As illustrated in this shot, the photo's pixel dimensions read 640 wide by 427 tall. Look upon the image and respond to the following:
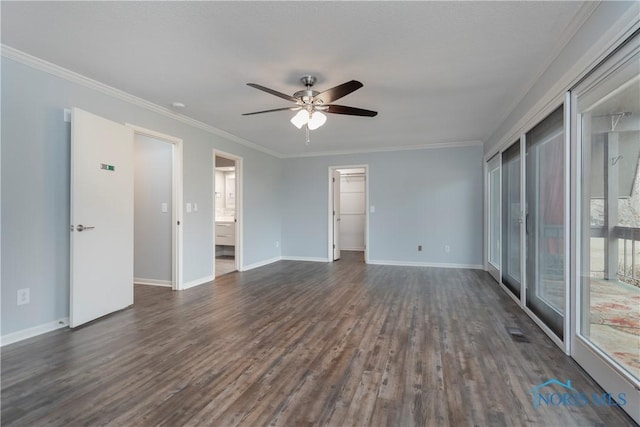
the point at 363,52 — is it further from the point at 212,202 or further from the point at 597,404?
the point at 212,202

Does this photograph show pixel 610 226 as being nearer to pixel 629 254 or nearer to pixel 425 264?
pixel 629 254

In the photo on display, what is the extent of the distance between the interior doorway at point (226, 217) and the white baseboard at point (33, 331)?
2734mm

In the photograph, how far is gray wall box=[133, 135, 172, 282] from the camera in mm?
4406

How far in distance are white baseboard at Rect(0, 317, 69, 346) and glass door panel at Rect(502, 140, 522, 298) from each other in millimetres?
4890

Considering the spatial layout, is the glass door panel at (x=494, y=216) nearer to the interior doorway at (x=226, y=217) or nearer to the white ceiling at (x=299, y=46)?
the white ceiling at (x=299, y=46)

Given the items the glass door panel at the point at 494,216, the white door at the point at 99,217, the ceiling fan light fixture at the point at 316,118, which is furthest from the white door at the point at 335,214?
the white door at the point at 99,217

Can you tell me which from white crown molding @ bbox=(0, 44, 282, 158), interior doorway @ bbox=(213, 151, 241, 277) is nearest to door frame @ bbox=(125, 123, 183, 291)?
white crown molding @ bbox=(0, 44, 282, 158)

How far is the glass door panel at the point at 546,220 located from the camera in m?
2.44

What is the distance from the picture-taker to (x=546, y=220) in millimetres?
2744

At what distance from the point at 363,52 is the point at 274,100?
4.51ft

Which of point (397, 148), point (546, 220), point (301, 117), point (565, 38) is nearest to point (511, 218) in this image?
point (546, 220)

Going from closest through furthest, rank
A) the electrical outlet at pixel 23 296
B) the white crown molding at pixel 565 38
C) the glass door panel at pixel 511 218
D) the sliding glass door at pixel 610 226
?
the sliding glass door at pixel 610 226, the white crown molding at pixel 565 38, the electrical outlet at pixel 23 296, the glass door panel at pixel 511 218

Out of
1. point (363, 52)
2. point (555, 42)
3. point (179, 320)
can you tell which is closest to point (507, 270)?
point (555, 42)

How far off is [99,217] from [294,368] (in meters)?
2.54
